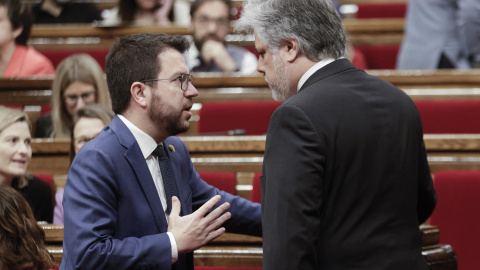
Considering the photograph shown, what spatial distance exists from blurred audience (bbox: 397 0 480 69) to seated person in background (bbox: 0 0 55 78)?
0.88 metres

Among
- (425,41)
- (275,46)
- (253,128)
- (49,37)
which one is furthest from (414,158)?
(49,37)

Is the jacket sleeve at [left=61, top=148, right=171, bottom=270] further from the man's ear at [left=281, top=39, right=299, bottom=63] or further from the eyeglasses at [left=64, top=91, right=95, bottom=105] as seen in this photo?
the eyeglasses at [left=64, top=91, right=95, bottom=105]

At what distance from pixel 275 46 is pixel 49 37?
149 cm

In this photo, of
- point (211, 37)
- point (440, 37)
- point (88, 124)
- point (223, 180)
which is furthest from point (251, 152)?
point (440, 37)

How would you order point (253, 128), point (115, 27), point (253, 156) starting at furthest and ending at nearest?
point (115, 27), point (253, 128), point (253, 156)

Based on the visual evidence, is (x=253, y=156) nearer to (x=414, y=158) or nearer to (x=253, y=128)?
(x=253, y=128)

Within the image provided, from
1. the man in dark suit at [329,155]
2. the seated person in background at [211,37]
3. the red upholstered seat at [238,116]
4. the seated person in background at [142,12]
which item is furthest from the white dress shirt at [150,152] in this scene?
the seated person in background at [142,12]

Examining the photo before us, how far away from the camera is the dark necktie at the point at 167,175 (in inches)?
27.3

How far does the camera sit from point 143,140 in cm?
70

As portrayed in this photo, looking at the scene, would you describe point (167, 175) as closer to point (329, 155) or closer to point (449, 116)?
point (329, 155)

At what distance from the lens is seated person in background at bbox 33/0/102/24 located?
82.8 inches

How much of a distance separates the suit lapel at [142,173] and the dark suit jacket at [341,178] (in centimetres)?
12

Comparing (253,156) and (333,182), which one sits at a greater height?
(333,182)

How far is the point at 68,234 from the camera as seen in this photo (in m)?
0.63
